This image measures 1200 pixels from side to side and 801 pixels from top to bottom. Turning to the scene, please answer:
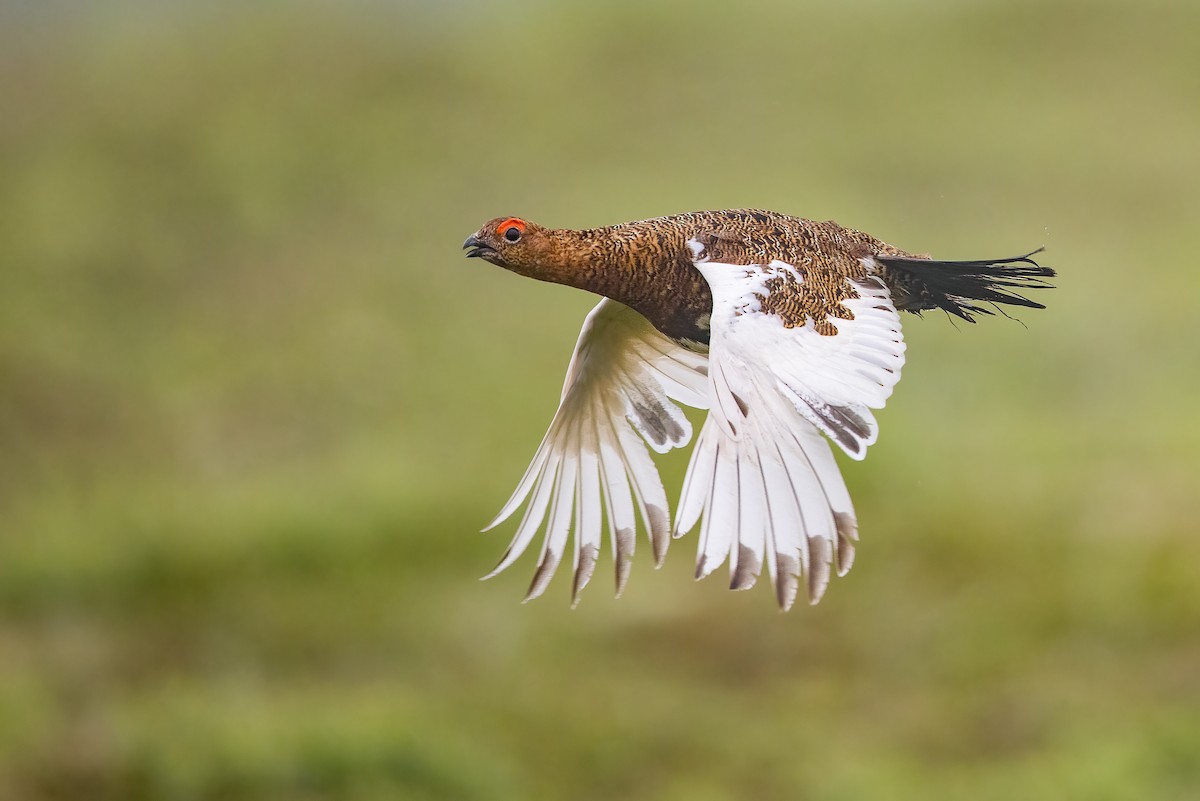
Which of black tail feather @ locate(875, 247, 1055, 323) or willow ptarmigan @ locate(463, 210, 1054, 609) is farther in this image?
black tail feather @ locate(875, 247, 1055, 323)

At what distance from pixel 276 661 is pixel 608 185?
7819mm

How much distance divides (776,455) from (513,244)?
1.15 meters

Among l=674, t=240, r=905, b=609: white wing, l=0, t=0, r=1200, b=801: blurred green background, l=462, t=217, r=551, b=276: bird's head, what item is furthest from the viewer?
l=0, t=0, r=1200, b=801: blurred green background

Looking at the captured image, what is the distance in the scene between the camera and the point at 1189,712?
1401 cm

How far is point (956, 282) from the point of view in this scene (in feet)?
21.2

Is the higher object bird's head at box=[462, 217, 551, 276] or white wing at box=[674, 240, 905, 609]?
bird's head at box=[462, 217, 551, 276]

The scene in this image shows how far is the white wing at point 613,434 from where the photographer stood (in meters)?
7.26

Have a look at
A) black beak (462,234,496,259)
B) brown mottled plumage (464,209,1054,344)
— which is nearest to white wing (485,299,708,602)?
brown mottled plumage (464,209,1054,344)

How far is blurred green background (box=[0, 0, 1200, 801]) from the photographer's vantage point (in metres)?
13.9

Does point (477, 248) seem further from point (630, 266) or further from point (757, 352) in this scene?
point (757, 352)

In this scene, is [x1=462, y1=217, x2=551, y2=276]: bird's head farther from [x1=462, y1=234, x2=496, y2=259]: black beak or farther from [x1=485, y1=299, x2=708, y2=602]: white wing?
[x1=485, y1=299, x2=708, y2=602]: white wing

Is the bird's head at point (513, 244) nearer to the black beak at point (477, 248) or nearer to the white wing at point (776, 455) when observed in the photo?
the black beak at point (477, 248)

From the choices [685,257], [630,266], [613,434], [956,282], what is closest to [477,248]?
[630,266]

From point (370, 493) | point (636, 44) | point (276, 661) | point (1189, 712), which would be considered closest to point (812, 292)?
point (1189, 712)
